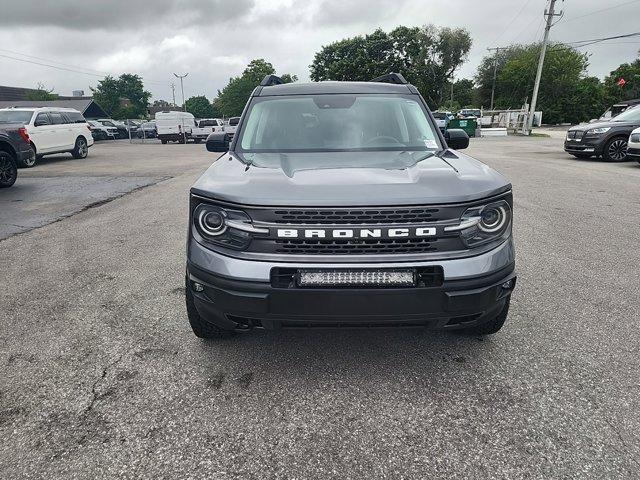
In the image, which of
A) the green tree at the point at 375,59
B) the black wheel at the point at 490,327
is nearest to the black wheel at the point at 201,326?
the black wheel at the point at 490,327

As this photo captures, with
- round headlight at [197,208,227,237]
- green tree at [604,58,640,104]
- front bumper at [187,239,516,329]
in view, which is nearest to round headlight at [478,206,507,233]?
front bumper at [187,239,516,329]

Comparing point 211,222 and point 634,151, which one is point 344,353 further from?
point 634,151

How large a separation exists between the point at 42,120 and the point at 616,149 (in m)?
18.7

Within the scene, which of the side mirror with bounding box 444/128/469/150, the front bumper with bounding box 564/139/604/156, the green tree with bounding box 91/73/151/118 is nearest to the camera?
the side mirror with bounding box 444/128/469/150

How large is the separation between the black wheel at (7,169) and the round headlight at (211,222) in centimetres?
945

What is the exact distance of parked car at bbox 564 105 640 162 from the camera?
44.2 feet

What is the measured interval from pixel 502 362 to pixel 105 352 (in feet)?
8.25

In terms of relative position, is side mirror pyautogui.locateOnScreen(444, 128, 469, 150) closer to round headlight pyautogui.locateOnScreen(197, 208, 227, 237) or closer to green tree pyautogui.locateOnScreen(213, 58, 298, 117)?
round headlight pyautogui.locateOnScreen(197, 208, 227, 237)

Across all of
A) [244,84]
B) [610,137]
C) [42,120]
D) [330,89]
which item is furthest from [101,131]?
[244,84]

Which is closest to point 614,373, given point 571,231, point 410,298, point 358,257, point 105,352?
point 410,298

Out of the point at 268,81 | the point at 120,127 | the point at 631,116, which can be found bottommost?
the point at 120,127

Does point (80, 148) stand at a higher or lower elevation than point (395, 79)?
lower

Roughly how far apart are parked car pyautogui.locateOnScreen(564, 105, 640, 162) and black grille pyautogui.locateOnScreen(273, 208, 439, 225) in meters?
14.2

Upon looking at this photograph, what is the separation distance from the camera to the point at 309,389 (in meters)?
2.50
